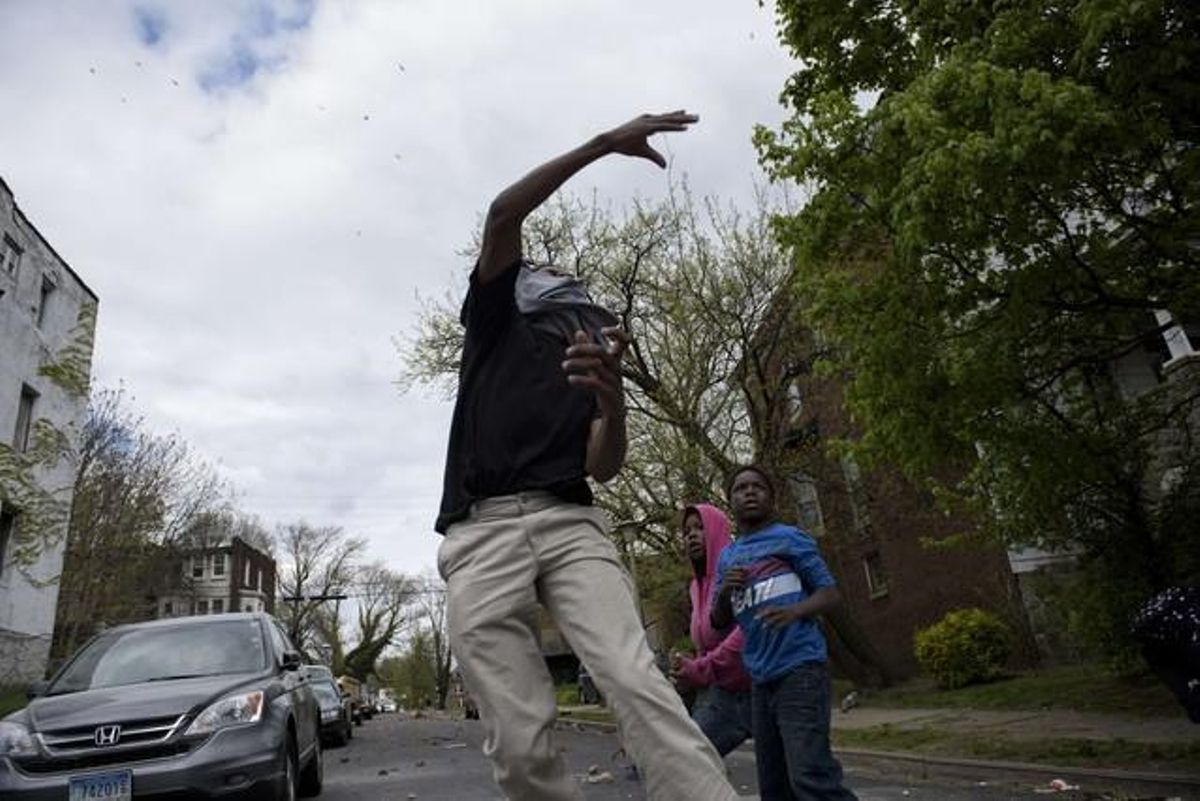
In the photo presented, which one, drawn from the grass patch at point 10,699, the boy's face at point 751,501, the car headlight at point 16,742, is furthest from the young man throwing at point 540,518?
the grass patch at point 10,699

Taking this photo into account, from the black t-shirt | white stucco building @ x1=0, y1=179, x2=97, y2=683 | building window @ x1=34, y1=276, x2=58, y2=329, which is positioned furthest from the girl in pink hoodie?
building window @ x1=34, y1=276, x2=58, y2=329

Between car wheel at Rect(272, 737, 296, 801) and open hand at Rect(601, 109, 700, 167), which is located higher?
open hand at Rect(601, 109, 700, 167)

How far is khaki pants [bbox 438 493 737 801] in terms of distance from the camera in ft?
7.49

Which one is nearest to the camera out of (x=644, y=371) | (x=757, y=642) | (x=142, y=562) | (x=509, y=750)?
(x=509, y=750)

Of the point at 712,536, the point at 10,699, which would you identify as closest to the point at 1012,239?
the point at 712,536

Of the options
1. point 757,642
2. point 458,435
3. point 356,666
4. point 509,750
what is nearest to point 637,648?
point 509,750

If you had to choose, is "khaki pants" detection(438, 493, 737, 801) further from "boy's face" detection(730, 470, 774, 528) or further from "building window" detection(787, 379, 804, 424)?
"building window" detection(787, 379, 804, 424)

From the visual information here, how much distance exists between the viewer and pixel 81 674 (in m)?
6.83

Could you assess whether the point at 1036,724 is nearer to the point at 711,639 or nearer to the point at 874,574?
the point at 711,639

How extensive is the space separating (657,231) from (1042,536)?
11381mm

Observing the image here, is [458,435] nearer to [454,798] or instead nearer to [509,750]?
[509,750]

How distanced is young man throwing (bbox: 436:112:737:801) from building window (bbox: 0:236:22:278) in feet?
68.6

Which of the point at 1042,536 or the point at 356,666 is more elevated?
the point at 356,666

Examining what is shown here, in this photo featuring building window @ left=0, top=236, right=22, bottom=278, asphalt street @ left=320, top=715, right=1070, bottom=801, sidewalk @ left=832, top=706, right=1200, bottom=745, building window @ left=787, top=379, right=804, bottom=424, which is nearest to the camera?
asphalt street @ left=320, top=715, right=1070, bottom=801
